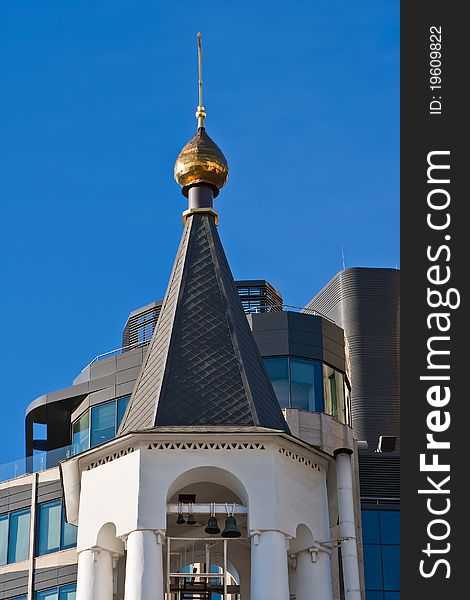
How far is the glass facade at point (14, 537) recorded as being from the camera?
61719mm

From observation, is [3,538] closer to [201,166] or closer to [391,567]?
[391,567]

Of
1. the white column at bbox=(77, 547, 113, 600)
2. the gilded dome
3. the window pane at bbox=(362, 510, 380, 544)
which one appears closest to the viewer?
the white column at bbox=(77, 547, 113, 600)

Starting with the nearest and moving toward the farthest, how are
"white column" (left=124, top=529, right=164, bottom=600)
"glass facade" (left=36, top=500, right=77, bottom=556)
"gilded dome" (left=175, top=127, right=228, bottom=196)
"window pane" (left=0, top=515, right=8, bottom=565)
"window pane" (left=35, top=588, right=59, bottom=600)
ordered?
"white column" (left=124, top=529, right=164, bottom=600) < "gilded dome" (left=175, top=127, right=228, bottom=196) < "window pane" (left=35, top=588, right=59, bottom=600) < "glass facade" (left=36, top=500, right=77, bottom=556) < "window pane" (left=0, top=515, right=8, bottom=565)

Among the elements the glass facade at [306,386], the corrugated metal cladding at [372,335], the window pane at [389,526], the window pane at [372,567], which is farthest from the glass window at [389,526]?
the corrugated metal cladding at [372,335]

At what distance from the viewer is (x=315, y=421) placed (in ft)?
188

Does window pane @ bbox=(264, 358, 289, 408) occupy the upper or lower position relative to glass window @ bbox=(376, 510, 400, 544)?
upper

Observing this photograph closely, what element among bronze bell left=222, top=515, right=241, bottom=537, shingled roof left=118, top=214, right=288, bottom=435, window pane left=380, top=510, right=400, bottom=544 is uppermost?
window pane left=380, top=510, right=400, bottom=544

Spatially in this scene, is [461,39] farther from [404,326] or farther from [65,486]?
[65,486]

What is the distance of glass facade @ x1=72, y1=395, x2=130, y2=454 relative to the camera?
203 feet

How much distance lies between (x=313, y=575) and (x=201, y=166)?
9827mm

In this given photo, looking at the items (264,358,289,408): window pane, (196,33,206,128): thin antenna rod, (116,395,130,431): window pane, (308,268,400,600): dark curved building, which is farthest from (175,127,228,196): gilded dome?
(308,268,400,600): dark curved building

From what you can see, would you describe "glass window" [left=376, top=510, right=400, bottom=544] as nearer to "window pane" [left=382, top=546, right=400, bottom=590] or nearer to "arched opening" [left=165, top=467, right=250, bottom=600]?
"window pane" [left=382, top=546, right=400, bottom=590]

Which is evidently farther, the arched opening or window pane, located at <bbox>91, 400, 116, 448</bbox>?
window pane, located at <bbox>91, 400, 116, 448</bbox>

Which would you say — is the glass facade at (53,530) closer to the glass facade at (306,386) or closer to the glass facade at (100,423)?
the glass facade at (100,423)
